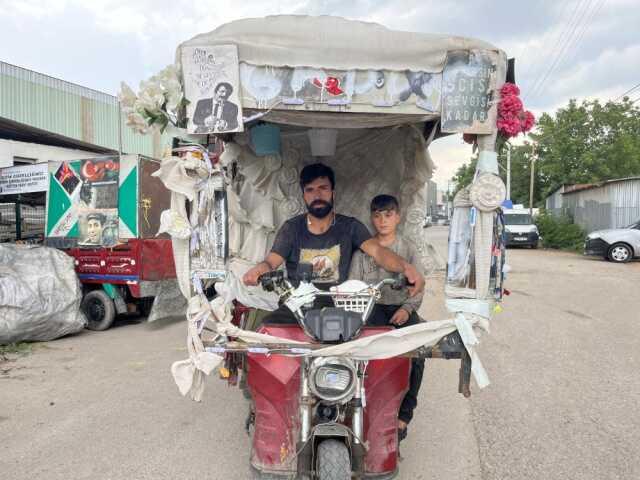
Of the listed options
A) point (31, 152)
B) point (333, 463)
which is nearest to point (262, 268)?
point (333, 463)

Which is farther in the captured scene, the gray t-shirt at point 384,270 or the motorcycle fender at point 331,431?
the gray t-shirt at point 384,270

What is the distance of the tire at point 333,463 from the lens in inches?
103

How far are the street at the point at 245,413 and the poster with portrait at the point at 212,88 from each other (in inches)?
83.8

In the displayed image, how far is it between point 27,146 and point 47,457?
9652 mm

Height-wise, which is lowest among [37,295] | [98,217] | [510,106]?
[37,295]

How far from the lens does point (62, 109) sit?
53.9ft

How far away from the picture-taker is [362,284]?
3.03 m

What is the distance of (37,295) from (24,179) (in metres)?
2.68

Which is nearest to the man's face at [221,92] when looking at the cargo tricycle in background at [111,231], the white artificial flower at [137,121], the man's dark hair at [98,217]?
the white artificial flower at [137,121]

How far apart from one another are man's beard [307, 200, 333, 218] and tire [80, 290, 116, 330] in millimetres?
4861

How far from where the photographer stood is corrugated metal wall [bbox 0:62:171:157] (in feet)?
47.8

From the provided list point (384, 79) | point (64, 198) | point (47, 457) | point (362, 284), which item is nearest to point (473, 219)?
Answer: point (362, 284)

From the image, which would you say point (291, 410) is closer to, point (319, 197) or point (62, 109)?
point (319, 197)

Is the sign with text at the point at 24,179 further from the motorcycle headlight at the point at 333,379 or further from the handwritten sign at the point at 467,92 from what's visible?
the handwritten sign at the point at 467,92
